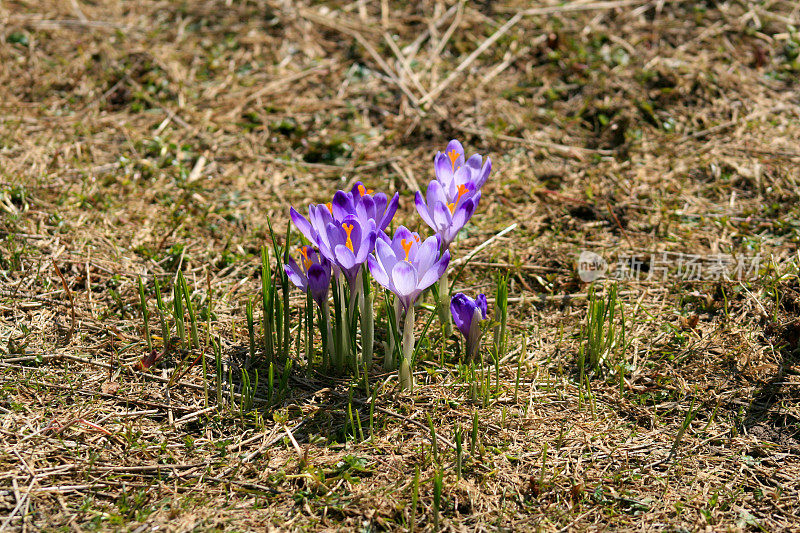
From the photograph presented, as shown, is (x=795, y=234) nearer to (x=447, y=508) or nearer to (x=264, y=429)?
(x=447, y=508)

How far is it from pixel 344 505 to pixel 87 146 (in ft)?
8.67

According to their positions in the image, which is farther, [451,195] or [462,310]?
[451,195]

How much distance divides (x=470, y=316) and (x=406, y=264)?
49 cm

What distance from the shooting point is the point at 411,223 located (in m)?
3.23

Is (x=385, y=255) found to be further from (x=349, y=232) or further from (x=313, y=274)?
(x=313, y=274)

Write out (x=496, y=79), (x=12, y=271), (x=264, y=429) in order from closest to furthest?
(x=264, y=429) < (x=12, y=271) < (x=496, y=79)

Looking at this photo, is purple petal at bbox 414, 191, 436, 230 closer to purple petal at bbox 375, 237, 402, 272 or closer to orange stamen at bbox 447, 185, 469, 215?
orange stamen at bbox 447, 185, 469, 215

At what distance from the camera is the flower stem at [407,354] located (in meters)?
2.23

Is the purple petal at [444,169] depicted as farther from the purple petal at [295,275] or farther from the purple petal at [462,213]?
the purple petal at [295,275]

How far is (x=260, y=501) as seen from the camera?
6.36 ft

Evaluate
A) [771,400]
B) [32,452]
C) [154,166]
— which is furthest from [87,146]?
[771,400]

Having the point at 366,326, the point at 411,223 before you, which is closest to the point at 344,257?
the point at 366,326

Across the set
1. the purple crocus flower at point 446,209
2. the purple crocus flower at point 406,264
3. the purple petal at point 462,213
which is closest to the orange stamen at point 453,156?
the purple crocus flower at point 446,209

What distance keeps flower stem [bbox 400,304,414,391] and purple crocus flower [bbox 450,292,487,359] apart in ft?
0.68
